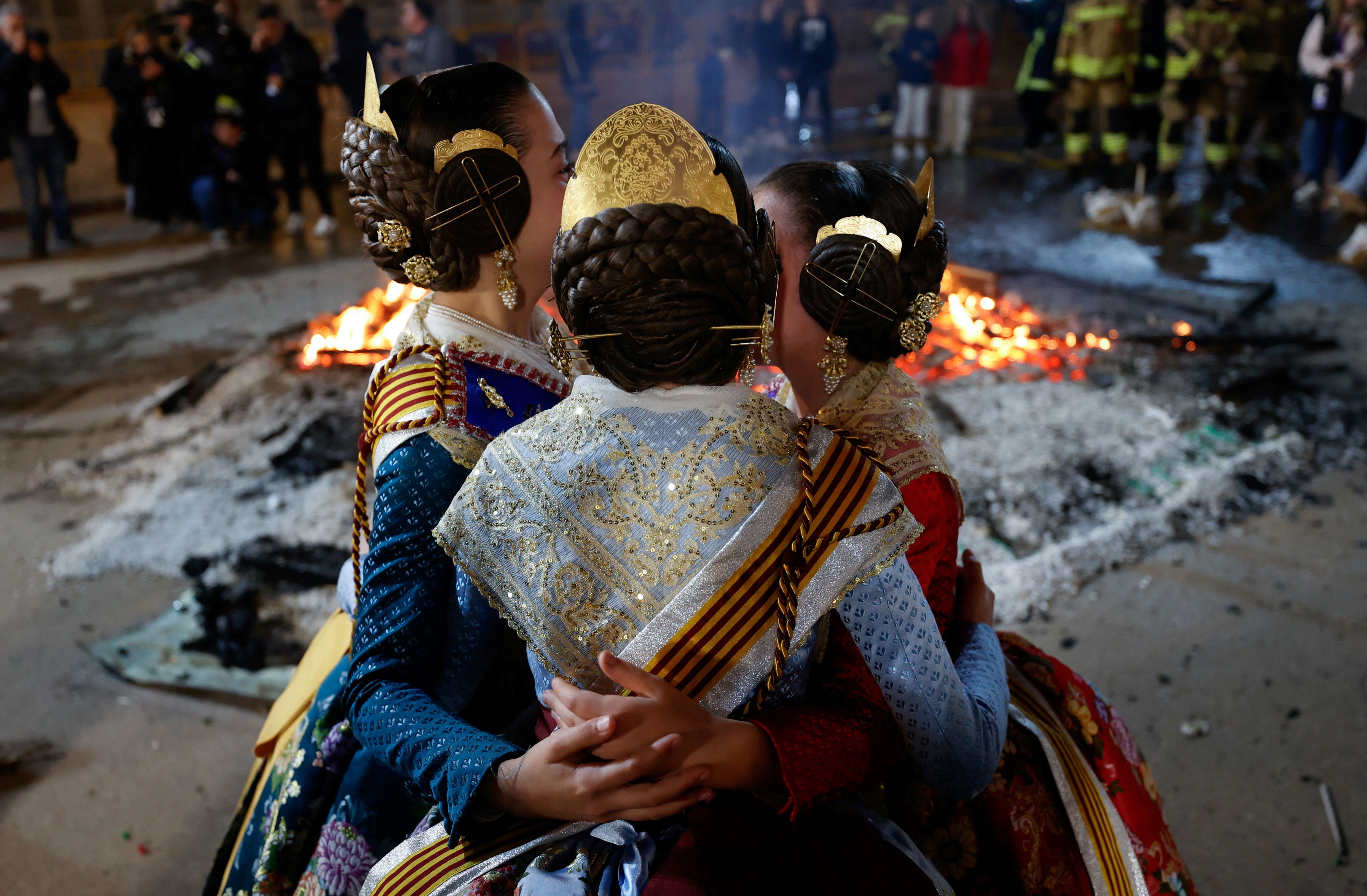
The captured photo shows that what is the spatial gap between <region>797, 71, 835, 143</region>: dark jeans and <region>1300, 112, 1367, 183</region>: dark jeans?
5.56m

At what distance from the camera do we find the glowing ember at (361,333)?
231 inches

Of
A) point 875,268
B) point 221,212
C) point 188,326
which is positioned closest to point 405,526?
point 875,268

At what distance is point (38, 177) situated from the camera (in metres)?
8.98

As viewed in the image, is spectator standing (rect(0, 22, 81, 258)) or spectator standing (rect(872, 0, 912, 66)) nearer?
spectator standing (rect(0, 22, 81, 258))

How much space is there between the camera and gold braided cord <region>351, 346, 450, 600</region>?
163 centimetres

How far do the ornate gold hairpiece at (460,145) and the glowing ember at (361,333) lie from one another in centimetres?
426

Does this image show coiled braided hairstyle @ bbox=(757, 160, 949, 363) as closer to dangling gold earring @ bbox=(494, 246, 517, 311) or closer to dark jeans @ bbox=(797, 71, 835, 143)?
dangling gold earring @ bbox=(494, 246, 517, 311)

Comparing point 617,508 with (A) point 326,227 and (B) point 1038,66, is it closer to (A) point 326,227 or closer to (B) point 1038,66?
(A) point 326,227

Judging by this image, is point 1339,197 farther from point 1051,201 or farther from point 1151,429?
point 1151,429

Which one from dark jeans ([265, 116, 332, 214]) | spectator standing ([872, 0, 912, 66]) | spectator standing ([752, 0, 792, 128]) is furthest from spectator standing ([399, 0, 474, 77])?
spectator standing ([872, 0, 912, 66])

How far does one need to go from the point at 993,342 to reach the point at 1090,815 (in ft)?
14.9

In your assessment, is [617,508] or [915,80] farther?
[915,80]

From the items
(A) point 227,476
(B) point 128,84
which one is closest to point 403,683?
(A) point 227,476

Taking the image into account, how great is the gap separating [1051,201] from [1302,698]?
7258mm
